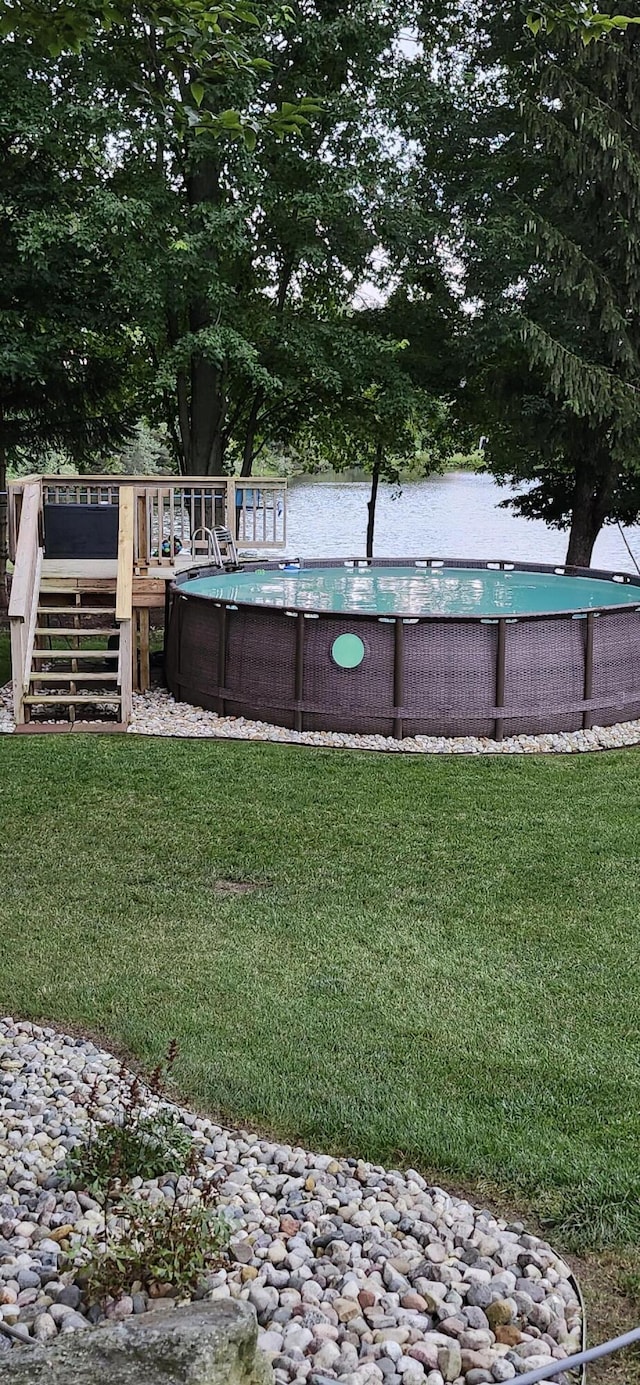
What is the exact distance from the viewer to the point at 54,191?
1295 centimetres

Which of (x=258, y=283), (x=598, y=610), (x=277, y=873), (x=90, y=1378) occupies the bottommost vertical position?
(x=277, y=873)

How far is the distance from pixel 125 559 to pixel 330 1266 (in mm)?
7158

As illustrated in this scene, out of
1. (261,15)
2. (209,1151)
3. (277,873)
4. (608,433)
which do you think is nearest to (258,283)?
(261,15)

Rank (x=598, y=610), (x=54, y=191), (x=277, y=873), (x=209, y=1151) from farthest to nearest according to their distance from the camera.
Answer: (x=54, y=191)
(x=598, y=610)
(x=277, y=873)
(x=209, y=1151)

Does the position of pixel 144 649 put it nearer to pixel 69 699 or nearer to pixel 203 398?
pixel 69 699

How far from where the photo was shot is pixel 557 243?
1331 cm

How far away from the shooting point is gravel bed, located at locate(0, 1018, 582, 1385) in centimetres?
218

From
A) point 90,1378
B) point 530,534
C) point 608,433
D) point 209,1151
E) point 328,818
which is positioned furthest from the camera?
point 530,534

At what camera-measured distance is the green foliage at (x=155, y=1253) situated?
2.26 m

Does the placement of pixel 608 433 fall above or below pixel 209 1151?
above

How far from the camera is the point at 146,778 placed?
7023mm

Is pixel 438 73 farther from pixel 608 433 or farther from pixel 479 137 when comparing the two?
pixel 608 433

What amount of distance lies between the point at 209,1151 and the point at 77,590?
6872mm

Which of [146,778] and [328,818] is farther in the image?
[146,778]
